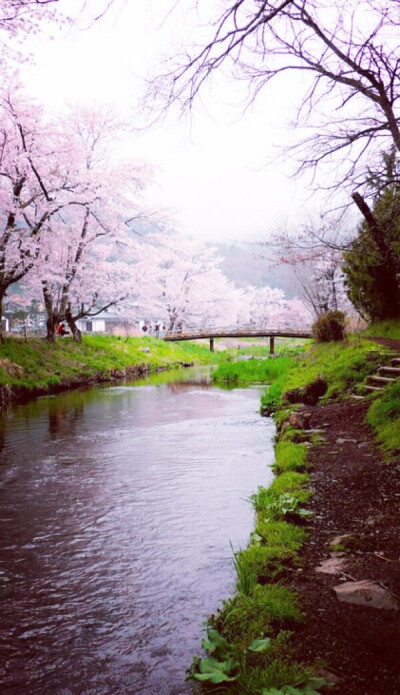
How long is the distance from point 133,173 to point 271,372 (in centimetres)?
1177

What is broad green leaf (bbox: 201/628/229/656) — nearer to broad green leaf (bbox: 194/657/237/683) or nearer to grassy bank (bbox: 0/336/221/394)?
broad green leaf (bbox: 194/657/237/683)

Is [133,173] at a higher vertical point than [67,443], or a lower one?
higher

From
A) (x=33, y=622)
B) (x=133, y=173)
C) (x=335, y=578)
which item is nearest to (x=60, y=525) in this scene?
(x=33, y=622)

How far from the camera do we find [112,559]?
184 inches

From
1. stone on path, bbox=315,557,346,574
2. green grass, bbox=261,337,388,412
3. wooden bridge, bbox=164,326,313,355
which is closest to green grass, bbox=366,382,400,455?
green grass, bbox=261,337,388,412

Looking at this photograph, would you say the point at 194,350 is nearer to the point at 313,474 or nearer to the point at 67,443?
the point at 67,443

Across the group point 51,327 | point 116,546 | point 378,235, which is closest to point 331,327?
point 378,235

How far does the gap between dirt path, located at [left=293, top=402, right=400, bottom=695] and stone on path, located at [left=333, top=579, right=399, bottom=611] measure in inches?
1.3

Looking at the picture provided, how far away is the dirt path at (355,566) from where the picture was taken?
8.43 feet

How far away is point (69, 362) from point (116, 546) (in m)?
15.8

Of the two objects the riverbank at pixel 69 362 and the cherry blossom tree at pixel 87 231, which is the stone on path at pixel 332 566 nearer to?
the riverbank at pixel 69 362

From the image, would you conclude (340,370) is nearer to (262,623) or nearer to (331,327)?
(331,327)

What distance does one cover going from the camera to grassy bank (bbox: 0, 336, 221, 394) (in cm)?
1620

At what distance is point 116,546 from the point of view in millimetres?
4965
